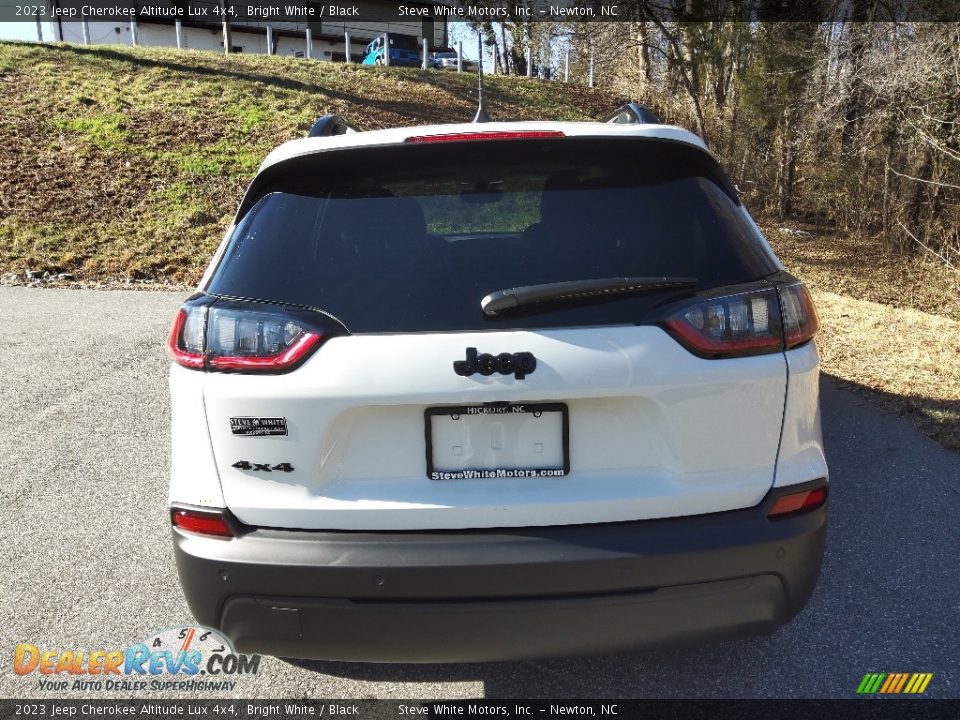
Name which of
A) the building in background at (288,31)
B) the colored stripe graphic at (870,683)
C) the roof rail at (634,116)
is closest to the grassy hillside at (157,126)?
the roof rail at (634,116)

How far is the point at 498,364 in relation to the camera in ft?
6.52

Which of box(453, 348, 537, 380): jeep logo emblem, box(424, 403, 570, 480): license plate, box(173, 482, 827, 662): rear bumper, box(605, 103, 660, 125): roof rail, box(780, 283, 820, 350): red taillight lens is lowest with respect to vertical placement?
box(173, 482, 827, 662): rear bumper

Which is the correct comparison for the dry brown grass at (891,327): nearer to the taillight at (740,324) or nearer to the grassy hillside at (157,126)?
the taillight at (740,324)

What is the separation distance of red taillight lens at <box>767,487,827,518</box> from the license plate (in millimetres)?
611

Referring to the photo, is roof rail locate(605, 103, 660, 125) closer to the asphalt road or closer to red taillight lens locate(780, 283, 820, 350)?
red taillight lens locate(780, 283, 820, 350)

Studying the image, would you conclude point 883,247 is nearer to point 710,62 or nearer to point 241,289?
point 710,62

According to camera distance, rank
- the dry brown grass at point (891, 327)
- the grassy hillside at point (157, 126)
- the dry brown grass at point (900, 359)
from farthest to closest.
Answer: the grassy hillside at point (157, 126) < the dry brown grass at point (891, 327) < the dry brown grass at point (900, 359)

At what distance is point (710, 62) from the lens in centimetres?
1581

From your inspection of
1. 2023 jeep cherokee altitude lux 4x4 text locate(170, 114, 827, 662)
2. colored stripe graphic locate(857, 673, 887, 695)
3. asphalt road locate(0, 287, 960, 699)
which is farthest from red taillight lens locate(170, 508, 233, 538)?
colored stripe graphic locate(857, 673, 887, 695)

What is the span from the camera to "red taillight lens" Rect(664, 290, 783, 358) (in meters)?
2.05

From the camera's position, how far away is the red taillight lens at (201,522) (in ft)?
7.01

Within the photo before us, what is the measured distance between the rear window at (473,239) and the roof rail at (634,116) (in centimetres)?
37

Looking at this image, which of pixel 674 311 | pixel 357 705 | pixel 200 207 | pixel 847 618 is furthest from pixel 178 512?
pixel 200 207

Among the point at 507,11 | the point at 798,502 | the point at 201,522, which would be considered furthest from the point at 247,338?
the point at 507,11
